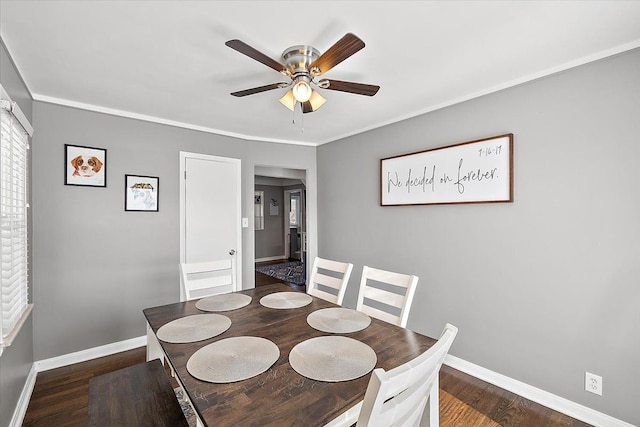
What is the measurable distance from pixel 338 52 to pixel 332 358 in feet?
4.70

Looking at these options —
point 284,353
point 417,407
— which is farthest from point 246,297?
point 417,407

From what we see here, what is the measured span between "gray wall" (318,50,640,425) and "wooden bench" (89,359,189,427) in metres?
2.31

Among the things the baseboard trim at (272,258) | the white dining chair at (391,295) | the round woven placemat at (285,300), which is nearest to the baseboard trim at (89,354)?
the round woven placemat at (285,300)

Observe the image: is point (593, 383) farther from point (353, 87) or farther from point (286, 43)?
point (286, 43)

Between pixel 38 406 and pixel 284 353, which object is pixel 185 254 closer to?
pixel 38 406

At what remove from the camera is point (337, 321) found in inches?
63.7

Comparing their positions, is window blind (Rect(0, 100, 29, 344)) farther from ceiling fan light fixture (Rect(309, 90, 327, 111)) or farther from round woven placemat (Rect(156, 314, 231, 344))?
ceiling fan light fixture (Rect(309, 90, 327, 111))

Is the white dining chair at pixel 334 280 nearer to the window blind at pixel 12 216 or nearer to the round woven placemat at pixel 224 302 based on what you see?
the round woven placemat at pixel 224 302

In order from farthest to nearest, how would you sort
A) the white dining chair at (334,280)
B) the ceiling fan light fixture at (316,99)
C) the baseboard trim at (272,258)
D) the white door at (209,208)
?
the baseboard trim at (272,258) → the white door at (209,208) → the white dining chair at (334,280) → the ceiling fan light fixture at (316,99)

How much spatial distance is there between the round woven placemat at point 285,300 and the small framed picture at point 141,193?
5.98ft

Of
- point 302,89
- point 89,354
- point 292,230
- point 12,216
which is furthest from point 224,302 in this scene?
point 292,230

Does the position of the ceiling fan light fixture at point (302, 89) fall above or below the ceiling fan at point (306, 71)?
below

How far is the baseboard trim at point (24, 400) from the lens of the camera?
6.05 ft

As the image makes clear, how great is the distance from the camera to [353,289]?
12.1 ft
